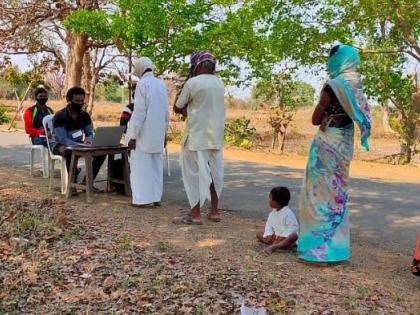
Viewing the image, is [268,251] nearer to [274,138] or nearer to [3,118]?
[274,138]

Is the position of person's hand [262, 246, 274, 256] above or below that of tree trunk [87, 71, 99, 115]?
below

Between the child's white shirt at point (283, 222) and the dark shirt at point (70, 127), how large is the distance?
3.33 m

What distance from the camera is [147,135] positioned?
695 cm

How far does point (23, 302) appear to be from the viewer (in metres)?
4.16

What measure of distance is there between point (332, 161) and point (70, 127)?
166 inches

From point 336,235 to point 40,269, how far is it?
2.53 m

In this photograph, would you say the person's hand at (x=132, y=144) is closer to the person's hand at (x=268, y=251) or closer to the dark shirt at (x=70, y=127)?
the dark shirt at (x=70, y=127)

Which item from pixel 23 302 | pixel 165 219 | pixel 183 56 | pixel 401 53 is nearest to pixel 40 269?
pixel 23 302

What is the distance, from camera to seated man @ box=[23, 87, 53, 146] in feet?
29.4

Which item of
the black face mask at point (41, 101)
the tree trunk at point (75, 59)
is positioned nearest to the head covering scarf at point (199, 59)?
the black face mask at point (41, 101)

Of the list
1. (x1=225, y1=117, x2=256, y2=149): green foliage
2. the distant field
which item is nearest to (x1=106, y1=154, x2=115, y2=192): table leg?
(x1=225, y1=117, x2=256, y2=149): green foliage

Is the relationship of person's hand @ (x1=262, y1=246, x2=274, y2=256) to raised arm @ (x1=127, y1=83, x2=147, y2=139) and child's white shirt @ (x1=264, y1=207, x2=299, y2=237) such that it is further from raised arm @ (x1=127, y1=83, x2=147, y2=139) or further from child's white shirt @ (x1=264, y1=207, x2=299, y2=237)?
raised arm @ (x1=127, y1=83, x2=147, y2=139)

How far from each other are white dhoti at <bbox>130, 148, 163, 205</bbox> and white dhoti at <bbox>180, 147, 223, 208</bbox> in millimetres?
838

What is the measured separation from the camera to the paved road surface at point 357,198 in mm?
6434
